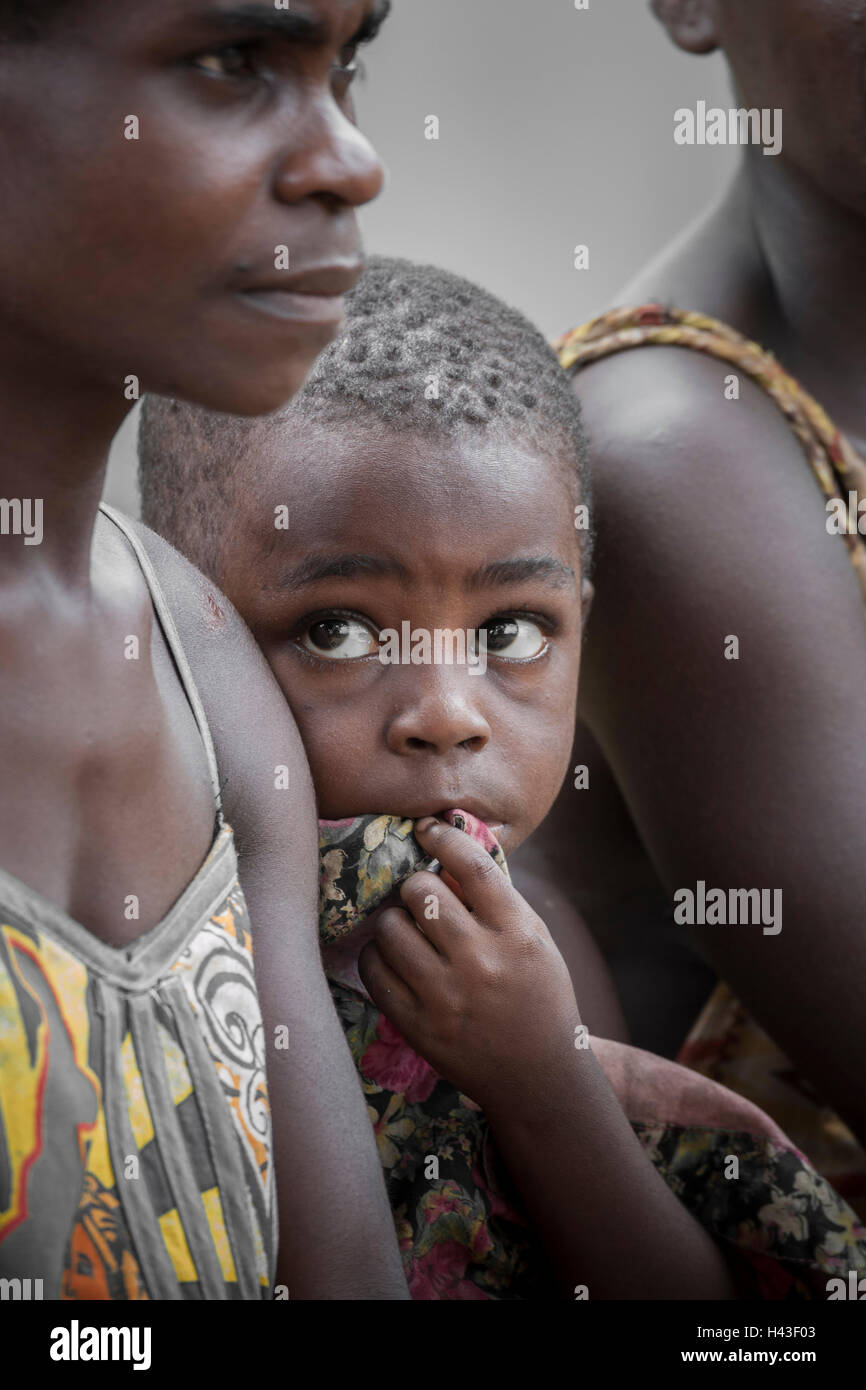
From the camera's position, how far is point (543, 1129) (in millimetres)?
1159

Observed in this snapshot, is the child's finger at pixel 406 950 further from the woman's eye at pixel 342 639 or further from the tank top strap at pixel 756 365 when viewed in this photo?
the tank top strap at pixel 756 365

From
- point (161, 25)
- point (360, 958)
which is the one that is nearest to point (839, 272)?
point (360, 958)

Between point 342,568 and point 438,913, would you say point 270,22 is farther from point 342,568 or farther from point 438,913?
point 438,913

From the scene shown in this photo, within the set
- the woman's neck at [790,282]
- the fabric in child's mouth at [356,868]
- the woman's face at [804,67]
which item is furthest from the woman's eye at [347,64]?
the woman's neck at [790,282]

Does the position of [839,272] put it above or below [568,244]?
below

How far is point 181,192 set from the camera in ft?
2.50

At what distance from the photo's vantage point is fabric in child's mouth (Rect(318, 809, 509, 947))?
3.91 feet

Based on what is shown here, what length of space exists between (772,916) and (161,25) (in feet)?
3.64

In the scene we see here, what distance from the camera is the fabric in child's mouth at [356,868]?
119 centimetres

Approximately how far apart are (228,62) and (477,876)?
66 cm

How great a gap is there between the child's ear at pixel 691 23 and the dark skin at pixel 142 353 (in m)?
1.09

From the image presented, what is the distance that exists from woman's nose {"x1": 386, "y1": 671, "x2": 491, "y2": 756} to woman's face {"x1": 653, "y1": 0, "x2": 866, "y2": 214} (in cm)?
91

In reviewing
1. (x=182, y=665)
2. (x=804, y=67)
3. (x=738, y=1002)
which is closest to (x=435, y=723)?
(x=182, y=665)

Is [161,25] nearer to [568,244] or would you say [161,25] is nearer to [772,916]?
[772,916]
